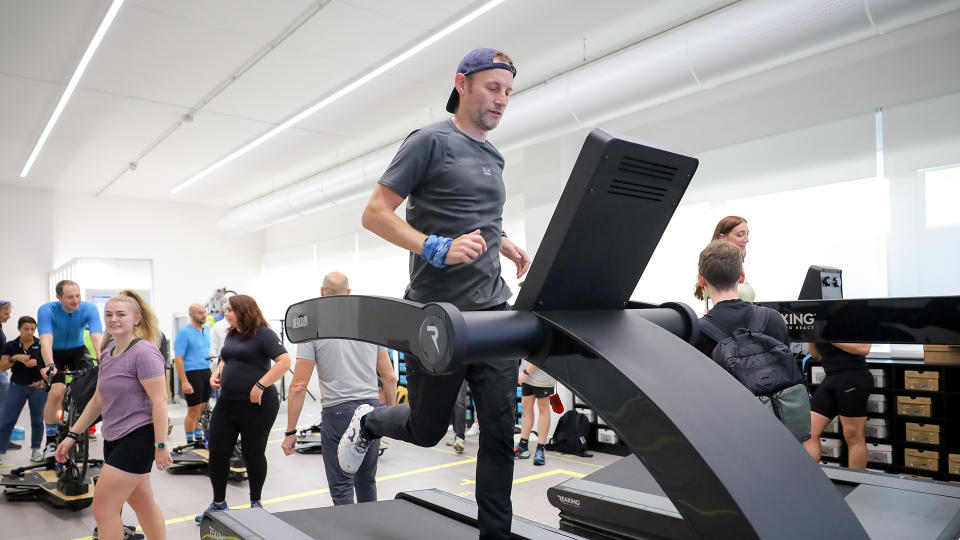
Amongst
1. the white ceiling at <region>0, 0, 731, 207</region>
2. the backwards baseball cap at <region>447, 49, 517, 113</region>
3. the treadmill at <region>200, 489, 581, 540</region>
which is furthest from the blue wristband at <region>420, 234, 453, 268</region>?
the white ceiling at <region>0, 0, 731, 207</region>

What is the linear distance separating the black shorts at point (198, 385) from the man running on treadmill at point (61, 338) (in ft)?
3.02

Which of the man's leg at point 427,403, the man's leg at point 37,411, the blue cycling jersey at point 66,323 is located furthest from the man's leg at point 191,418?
the man's leg at point 427,403

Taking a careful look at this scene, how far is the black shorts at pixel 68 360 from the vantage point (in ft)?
18.7

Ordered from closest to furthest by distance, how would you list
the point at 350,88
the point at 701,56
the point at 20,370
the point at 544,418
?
the point at 701,56
the point at 544,418
the point at 20,370
the point at 350,88

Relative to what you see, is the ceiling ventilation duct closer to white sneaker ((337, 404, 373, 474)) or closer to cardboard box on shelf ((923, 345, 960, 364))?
cardboard box on shelf ((923, 345, 960, 364))

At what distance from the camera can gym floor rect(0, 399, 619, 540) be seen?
4172 millimetres

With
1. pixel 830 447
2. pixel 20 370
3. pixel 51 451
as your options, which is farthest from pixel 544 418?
pixel 20 370

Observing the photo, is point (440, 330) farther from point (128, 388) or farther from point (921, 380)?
point (921, 380)

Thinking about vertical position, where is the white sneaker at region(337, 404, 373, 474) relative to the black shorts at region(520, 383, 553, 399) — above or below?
above

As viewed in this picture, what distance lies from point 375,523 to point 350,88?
5.52 m

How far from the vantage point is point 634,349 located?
105cm

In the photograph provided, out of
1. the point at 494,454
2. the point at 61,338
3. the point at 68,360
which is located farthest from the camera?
the point at 68,360

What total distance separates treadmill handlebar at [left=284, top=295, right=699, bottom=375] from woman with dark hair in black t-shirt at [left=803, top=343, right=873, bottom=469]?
310 centimetres

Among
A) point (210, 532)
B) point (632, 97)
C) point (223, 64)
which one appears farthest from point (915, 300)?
point (223, 64)
